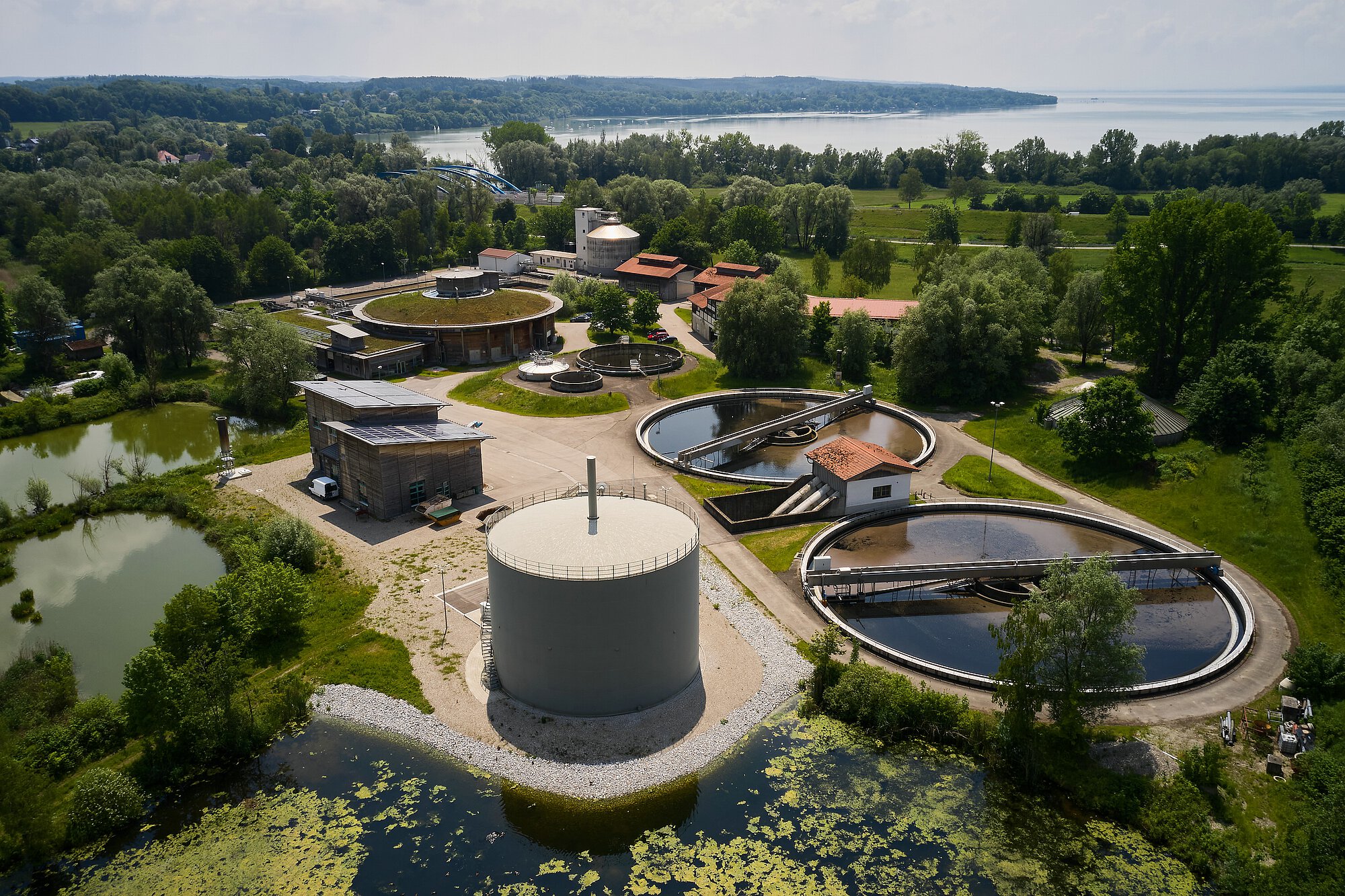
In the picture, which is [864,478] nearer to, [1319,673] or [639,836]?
[1319,673]

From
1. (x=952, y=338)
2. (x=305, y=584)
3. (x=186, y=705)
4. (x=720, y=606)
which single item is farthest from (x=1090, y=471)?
(x=186, y=705)

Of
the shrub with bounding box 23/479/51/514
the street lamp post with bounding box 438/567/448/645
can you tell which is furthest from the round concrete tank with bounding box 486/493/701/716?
the shrub with bounding box 23/479/51/514

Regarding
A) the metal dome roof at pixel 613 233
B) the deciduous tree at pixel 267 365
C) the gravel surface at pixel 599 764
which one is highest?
the metal dome roof at pixel 613 233

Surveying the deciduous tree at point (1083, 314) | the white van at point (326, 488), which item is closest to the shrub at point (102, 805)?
the white van at point (326, 488)

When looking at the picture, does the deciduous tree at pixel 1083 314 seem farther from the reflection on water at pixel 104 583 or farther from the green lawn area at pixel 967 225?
the reflection on water at pixel 104 583

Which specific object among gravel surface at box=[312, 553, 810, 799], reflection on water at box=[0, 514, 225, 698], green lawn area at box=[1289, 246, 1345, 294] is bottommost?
reflection on water at box=[0, 514, 225, 698]

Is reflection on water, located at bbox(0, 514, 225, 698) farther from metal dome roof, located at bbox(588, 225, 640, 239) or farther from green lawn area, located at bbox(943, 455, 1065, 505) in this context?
metal dome roof, located at bbox(588, 225, 640, 239)

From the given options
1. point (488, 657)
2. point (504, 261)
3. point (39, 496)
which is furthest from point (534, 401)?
point (504, 261)
